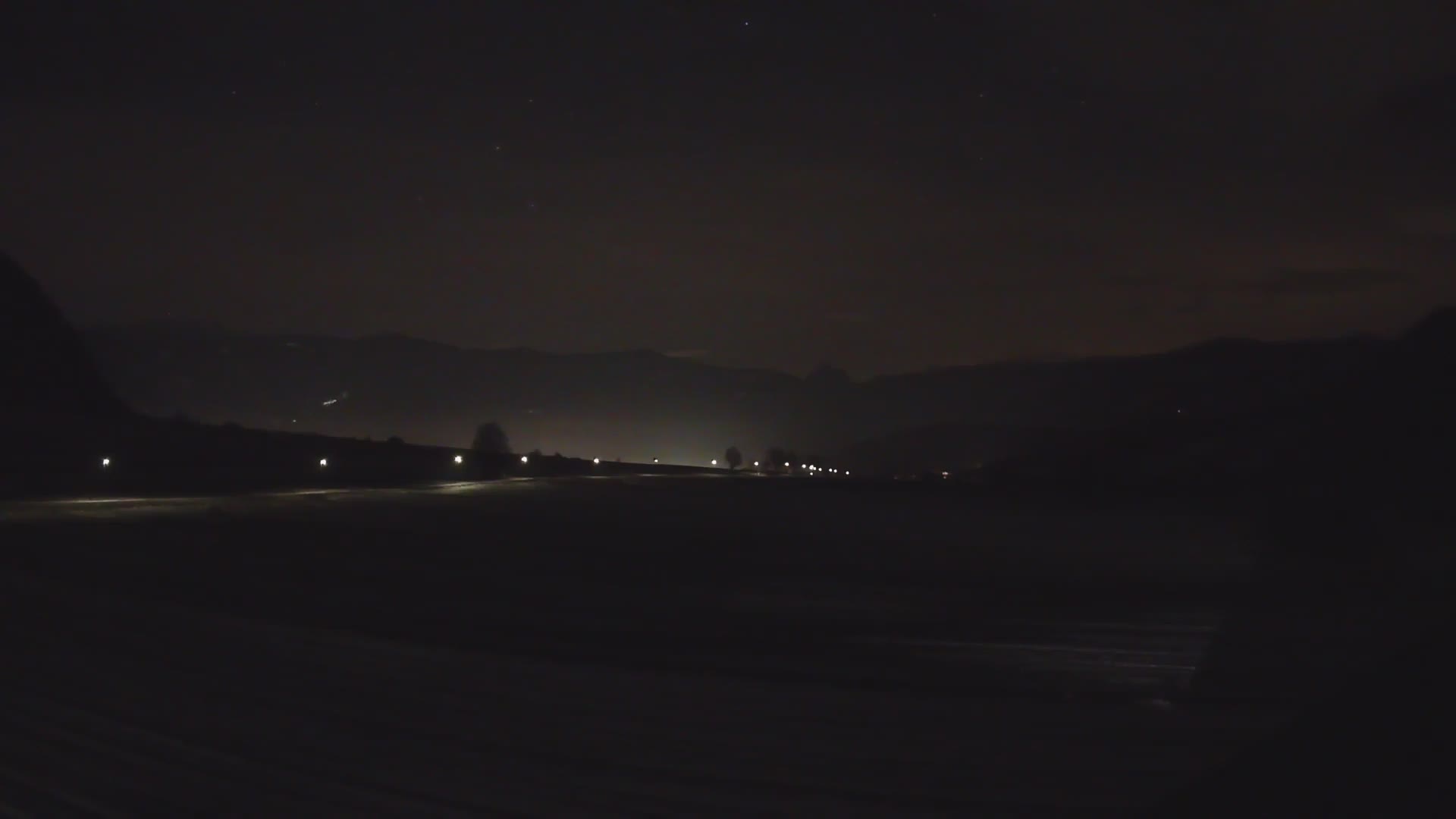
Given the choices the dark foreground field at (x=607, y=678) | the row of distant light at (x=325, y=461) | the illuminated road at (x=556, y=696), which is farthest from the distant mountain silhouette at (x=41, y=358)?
the illuminated road at (x=556, y=696)

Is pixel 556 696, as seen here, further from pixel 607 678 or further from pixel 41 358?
pixel 41 358

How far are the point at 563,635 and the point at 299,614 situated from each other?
8.59ft

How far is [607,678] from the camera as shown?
892 centimetres

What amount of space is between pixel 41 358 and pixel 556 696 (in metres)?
81.9

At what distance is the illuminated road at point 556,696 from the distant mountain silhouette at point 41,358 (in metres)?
60.8

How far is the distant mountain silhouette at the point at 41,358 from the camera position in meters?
71.7

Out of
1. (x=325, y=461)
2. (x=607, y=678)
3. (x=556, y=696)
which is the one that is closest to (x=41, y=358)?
(x=325, y=461)

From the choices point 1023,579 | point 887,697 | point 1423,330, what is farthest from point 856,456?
point 887,697

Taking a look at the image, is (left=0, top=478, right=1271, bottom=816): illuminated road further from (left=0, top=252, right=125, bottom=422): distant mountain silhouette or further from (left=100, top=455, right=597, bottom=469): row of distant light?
(left=0, top=252, right=125, bottom=422): distant mountain silhouette

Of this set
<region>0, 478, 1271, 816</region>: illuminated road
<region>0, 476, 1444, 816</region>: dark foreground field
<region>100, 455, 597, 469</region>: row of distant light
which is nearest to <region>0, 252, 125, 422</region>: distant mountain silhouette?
<region>100, 455, 597, 469</region>: row of distant light

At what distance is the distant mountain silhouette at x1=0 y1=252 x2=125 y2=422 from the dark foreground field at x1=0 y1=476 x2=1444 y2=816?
2314 inches

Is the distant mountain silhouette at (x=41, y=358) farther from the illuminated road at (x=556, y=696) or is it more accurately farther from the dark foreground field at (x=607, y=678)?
the illuminated road at (x=556, y=696)

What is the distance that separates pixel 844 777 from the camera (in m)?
6.47

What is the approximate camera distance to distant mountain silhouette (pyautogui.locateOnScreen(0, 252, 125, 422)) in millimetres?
71688
